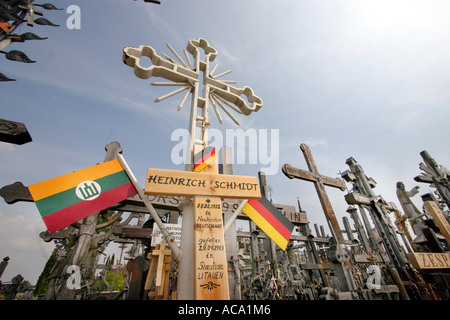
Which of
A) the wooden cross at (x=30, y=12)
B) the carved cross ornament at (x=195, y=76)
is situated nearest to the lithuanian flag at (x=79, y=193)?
the carved cross ornament at (x=195, y=76)

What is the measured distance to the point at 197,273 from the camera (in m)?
1.90

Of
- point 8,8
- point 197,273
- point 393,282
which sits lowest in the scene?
point 393,282

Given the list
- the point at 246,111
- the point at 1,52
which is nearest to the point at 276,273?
the point at 246,111

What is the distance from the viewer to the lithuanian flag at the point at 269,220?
2904mm

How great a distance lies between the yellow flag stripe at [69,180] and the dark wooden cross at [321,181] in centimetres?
676

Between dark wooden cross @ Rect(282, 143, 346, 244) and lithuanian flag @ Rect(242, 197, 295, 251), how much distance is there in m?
5.10

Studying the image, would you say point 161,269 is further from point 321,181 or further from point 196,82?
point 321,181

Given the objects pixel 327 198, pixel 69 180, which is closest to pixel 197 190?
pixel 69 180

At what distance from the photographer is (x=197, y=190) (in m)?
2.36

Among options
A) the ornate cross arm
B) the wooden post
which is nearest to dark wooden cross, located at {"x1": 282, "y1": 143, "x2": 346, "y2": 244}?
the wooden post

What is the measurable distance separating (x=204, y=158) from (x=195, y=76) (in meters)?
1.87

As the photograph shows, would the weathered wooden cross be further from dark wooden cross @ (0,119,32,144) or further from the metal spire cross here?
dark wooden cross @ (0,119,32,144)

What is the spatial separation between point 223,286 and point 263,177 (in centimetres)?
786
